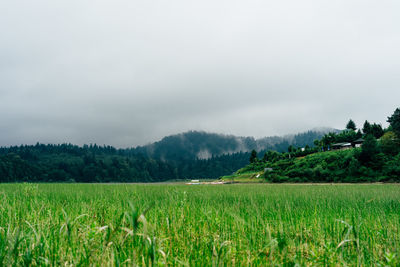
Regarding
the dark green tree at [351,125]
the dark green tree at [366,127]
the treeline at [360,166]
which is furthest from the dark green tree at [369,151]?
the dark green tree at [351,125]

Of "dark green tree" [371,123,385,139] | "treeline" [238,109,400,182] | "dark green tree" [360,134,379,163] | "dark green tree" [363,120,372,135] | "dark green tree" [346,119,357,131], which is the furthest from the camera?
"dark green tree" [346,119,357,131]

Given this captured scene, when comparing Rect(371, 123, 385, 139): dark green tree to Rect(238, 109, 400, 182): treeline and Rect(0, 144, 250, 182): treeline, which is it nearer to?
Rect(238, 109, 400, 182): treeline

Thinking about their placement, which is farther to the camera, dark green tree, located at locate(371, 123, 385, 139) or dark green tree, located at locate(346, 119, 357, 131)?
dark green tree, located at locate(346, 119, 357, 131)

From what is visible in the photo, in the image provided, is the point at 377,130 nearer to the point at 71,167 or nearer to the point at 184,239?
the point at 184,239

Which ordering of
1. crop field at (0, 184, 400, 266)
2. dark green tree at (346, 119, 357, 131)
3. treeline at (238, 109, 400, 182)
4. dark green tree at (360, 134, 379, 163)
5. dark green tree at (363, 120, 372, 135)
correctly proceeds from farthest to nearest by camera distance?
1. dark green tree at (346, 119, 357, 131)
2. dark green tree at (363, 120, 372, 135)
3. dark green tree at (360, 134, 379, 163)
4. treeline at (238, 109, 400, 182)
5. crop field at (0, 184, 400, 266)

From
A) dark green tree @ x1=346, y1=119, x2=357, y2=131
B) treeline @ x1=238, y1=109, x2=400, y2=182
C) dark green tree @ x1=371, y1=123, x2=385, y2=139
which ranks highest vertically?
dark green tree @ x1=346, y1=119, x2=357, y2=131

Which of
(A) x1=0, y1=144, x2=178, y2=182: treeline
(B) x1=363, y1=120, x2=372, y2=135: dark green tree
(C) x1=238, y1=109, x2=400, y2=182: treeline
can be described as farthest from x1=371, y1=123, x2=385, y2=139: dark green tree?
(A) x1=0, y1=144, x2=178, y2=182: treeline

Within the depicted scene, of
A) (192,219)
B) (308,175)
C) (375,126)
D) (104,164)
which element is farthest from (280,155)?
(104,164)

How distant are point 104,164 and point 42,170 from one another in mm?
39216

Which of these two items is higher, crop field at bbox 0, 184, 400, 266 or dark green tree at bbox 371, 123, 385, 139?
dark green tree at bbox 371, 123, 385, 139

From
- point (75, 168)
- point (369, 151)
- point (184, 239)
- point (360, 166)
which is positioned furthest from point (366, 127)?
point (75, 168)

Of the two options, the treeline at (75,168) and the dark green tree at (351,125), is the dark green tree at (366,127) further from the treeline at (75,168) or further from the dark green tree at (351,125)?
the treeline at (75,168)

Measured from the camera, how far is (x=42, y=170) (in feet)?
A: 339

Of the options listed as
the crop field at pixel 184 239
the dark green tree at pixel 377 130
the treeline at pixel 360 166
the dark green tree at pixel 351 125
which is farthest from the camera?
the dark green tree at pixel 351 125
